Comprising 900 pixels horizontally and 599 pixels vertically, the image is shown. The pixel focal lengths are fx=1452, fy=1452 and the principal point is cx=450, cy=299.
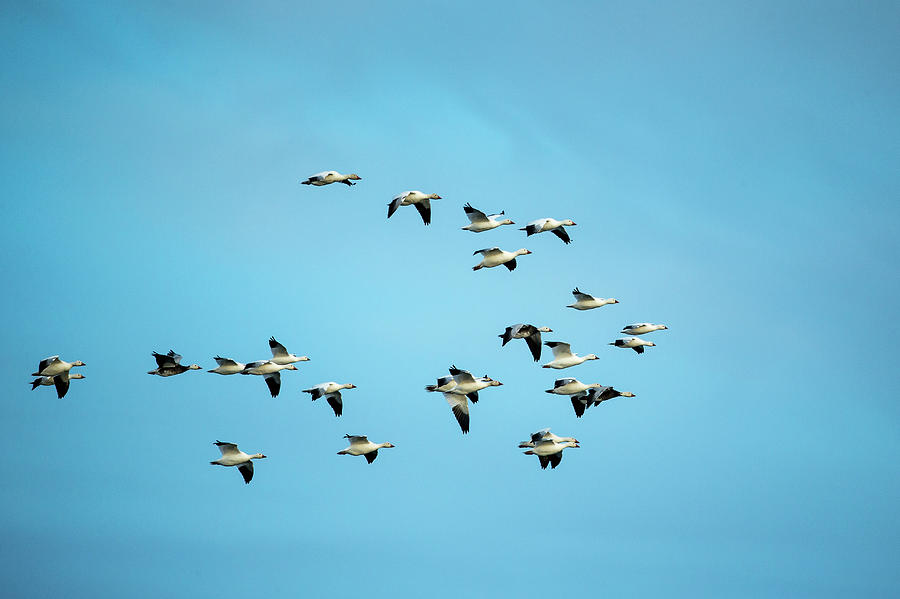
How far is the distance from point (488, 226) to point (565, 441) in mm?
6224

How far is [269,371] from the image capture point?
3925cm

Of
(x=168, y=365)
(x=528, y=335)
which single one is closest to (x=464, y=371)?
(x=528, y=335)

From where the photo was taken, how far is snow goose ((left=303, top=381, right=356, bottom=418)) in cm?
3975

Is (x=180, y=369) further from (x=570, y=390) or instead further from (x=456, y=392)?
(x=570, y=390)

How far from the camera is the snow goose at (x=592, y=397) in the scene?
38531 millimetres

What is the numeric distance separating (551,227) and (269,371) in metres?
8.56

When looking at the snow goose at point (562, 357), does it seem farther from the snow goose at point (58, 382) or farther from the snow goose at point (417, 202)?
the snow goose at point (58, 382)

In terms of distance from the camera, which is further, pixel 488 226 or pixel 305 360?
pixel 305 360

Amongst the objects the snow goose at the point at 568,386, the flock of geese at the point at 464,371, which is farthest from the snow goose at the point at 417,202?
the snow goose at the point at 568,386

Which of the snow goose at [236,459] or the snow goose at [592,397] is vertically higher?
the snow goose at [592,397]

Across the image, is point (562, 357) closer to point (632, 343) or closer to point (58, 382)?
point (632, 343)

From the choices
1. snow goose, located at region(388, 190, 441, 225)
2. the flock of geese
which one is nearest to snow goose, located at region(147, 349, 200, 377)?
the flock of geese

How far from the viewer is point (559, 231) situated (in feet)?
131

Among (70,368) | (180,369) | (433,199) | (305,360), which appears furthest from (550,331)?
(70,368)
